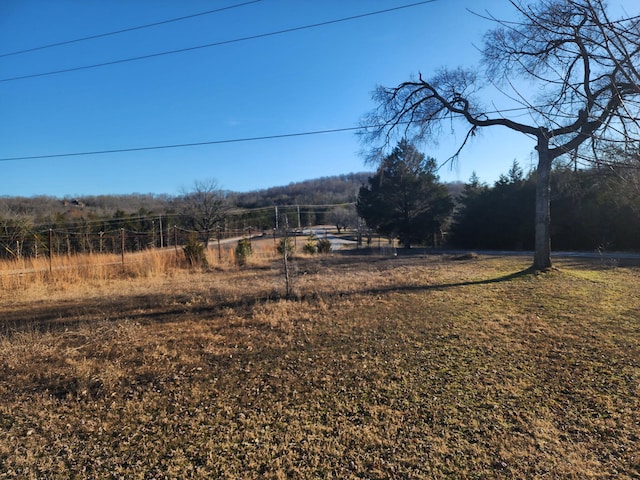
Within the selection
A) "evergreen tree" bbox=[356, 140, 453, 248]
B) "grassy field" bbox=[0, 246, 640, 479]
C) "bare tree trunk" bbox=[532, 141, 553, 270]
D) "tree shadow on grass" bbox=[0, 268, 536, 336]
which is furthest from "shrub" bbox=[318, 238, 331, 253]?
"grassy field" bbox=[0, 246, 640, 479]

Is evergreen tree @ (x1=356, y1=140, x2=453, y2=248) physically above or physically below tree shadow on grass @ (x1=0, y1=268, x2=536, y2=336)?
above

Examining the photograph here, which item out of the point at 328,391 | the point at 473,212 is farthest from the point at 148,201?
the point at 328,391

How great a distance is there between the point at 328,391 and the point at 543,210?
926 centimetres

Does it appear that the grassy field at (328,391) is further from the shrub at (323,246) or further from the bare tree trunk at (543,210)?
the shrub at (323,246)

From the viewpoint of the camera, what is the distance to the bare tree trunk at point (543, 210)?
31.7 feet

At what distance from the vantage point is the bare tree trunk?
9664 mm

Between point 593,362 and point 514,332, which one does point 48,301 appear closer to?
point 514,332

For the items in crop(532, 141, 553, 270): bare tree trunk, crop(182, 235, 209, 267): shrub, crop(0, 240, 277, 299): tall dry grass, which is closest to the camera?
crop(532, 141, 553, 270): bare tree trunk

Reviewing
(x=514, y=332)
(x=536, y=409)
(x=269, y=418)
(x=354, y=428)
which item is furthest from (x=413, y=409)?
(x=514, y=332)

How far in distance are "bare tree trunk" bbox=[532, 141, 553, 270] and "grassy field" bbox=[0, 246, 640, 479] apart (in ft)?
10.3

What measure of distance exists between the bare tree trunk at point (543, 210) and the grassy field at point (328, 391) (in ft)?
10.3

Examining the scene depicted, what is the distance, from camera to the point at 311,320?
6.21 metres

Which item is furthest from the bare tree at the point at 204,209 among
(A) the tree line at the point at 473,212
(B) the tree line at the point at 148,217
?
(A) the tree line at the point at 473,212

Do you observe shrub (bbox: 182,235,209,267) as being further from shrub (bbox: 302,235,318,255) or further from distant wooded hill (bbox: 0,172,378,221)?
distant wooded hill (bbox: 0,172,378,221)
